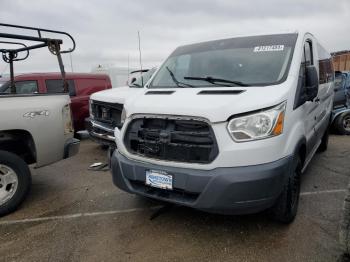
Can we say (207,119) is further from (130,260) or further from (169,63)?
(169,63)

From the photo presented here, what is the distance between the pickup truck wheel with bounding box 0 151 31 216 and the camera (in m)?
4.29

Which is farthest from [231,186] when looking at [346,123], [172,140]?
[346,123]

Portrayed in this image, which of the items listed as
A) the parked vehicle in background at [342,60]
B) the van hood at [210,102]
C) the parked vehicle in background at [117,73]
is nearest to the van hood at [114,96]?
the van hood at [210,102]

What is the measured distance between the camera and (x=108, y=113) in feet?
20.9

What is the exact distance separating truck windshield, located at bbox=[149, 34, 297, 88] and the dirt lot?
1.50 metres

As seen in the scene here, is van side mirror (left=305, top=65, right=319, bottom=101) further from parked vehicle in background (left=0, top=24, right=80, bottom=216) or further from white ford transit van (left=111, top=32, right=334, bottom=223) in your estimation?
parked vehicle in background (left=0, top=24, right=80, bottom=216)

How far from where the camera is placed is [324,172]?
5641mm

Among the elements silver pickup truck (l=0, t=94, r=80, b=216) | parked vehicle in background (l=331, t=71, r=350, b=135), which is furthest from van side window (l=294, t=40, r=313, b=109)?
parked vehicle in background (l=331, t=71, r=350, b=135)

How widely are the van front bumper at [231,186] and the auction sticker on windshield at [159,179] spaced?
0.15 feet

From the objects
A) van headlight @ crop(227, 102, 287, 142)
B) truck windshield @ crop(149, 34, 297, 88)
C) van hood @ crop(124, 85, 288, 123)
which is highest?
truck windshield @ crop(149, 34, 297, 88)

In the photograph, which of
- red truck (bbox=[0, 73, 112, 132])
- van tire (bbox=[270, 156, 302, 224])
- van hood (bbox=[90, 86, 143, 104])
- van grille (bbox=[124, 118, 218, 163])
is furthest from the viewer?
red truck (bbox=[0, 73, 112, 132])

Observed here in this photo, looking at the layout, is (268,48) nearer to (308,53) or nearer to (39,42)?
(308,53)

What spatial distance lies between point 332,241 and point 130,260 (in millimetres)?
1910

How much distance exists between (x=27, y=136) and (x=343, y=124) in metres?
7.61
